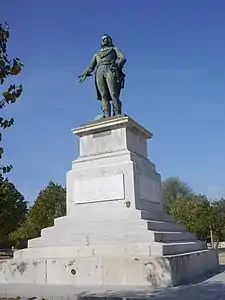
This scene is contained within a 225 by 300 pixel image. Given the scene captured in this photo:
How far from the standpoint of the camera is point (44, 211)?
32.2m

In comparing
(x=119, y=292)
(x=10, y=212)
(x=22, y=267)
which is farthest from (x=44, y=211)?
(x=119, y=292)

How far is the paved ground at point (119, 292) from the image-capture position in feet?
21.8

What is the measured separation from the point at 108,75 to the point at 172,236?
552cm

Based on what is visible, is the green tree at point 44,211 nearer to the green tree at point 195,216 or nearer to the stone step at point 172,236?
the green tree at point 195,216

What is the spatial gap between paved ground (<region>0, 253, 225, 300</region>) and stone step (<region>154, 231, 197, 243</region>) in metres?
1.28

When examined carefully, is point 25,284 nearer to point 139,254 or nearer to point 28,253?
point 28,253

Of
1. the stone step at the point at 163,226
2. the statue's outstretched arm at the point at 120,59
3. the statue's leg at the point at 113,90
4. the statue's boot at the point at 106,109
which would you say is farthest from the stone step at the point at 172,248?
the statue's outstretched arm at the point at 120,59

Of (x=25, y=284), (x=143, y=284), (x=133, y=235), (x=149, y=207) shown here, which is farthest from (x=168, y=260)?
(x=25, y=284)

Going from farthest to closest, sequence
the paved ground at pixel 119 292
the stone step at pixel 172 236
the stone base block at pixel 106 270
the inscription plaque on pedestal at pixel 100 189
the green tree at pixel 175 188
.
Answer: the green tree at pixel 175 188
the inscription plaque on pedestal at pixel 100 189
the stone step at pixel 172 236
the stone base block at pixel 106 270
the paved ground at pixel 119 292

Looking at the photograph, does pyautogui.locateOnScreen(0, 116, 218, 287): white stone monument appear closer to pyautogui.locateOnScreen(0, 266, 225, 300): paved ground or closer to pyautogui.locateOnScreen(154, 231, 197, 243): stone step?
pyautogui.locateOnScreen(154, 231, 197, 243): stone step

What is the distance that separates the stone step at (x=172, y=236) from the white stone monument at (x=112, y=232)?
0.08ft

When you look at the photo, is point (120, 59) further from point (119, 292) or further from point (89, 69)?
point (119, 292)

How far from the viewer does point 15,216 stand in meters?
34.5

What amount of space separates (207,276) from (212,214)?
25724 mm
